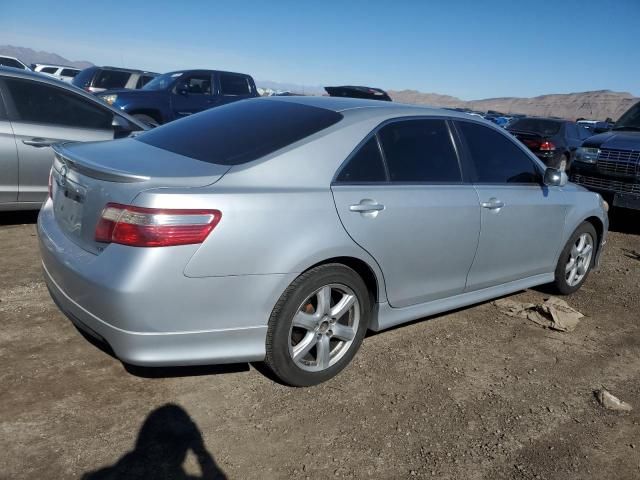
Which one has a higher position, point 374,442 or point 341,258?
point 341,258

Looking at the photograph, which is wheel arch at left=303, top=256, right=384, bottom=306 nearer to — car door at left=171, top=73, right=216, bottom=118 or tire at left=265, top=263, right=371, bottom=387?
tire at left=265, top=263, right=371, bottom=387

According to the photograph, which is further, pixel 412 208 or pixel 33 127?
pixel 33 127

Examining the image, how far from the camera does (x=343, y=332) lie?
3.23m

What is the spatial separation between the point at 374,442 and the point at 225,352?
0.86 metres

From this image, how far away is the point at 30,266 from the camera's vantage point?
4629 millimetres

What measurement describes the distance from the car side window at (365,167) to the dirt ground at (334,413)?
117cm

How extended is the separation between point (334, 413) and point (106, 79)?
14.7 m

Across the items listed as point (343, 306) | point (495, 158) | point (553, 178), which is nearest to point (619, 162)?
point (553, 178)

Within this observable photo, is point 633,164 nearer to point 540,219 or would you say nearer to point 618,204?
point 618,204

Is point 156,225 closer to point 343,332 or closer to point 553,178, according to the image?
point 343,332

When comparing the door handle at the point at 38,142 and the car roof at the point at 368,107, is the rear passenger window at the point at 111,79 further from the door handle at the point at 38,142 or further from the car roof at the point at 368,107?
the car roof at the point at 368,107

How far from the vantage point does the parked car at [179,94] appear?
11.6m

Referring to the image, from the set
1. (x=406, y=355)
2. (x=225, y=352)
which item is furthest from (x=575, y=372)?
(x=225, y=352)

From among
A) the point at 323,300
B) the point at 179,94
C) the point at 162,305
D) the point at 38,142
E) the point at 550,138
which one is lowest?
the point at 323,300
